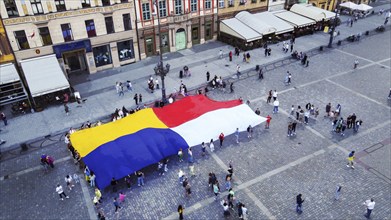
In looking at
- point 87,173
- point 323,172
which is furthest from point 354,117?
point 87,173

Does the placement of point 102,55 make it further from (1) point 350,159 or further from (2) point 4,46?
(1) point 350,159

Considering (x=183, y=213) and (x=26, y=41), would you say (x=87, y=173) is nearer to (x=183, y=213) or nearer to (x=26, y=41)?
(x=183, y=213)

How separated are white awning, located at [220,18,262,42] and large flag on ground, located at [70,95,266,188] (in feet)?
58.7

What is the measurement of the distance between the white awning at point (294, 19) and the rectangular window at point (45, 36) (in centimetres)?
3252

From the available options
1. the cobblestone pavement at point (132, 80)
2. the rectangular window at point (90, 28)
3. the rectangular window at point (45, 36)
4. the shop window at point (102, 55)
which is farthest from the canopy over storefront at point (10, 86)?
the shop window at point (102, 55)

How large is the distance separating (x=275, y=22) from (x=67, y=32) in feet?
93.2

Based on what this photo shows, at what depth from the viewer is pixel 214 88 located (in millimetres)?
34656

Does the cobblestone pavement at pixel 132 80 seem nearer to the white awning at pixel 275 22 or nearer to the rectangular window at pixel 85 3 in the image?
the white awning at pixel 275 22

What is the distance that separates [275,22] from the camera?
153 feet

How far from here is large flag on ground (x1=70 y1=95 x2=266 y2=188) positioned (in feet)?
70.6

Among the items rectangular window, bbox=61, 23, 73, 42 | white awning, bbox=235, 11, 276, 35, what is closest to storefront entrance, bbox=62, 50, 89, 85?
rectangular window, bbox=61, 23, 73, 42

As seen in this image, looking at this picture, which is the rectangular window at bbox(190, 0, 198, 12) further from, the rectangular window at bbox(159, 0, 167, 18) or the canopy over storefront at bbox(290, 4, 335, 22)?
the canopy over storefront at bbox(290, 4, 335, 22)

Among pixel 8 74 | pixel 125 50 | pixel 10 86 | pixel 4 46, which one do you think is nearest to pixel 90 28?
pixel 125 50

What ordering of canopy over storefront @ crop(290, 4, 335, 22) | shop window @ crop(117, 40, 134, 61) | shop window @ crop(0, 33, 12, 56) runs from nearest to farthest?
shop window @ crop(0, 33, 12, 56)
shop window @ crop(117, 40, 134, 61)
canopy over storefront @ crop(290, 4, 335, 22)
